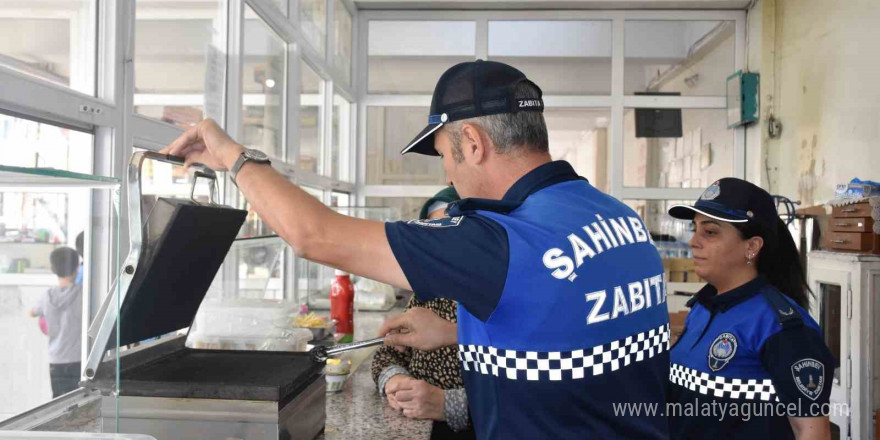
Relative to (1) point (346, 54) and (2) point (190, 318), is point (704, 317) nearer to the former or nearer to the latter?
(2) point (190, 318)

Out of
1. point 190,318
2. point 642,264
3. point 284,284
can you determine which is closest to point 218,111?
point 284,284

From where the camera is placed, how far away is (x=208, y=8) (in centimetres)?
276

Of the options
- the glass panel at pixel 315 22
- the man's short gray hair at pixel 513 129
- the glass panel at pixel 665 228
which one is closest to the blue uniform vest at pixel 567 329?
the man's short gray hair at pixel 513 129

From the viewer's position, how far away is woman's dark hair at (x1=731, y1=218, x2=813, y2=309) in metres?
2.11

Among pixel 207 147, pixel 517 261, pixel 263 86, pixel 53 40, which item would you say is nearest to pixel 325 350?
pixel 207 147

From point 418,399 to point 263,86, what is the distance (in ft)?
7.17

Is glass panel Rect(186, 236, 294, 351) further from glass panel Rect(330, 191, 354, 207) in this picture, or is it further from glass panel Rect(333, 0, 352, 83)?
glass panel Rect(333, 0, 352, 83)

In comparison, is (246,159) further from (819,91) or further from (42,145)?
(819,91)

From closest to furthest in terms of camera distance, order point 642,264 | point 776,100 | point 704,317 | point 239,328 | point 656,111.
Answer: point 642,264, point 239,328, point 704,317, point 776,100, point 656,111

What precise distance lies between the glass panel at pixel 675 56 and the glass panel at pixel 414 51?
1.43m

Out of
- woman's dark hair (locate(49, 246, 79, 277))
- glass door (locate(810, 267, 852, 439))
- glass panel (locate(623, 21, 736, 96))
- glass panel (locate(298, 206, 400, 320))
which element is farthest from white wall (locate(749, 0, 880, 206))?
woman's dark hair (locate(49, 246, 79, 277))

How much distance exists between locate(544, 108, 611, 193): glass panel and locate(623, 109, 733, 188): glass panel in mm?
190

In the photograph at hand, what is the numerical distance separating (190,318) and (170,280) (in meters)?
0.25

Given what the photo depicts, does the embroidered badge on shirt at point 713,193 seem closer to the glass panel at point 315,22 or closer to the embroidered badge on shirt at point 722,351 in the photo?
the embroidered badge on shirt at point 722,351
